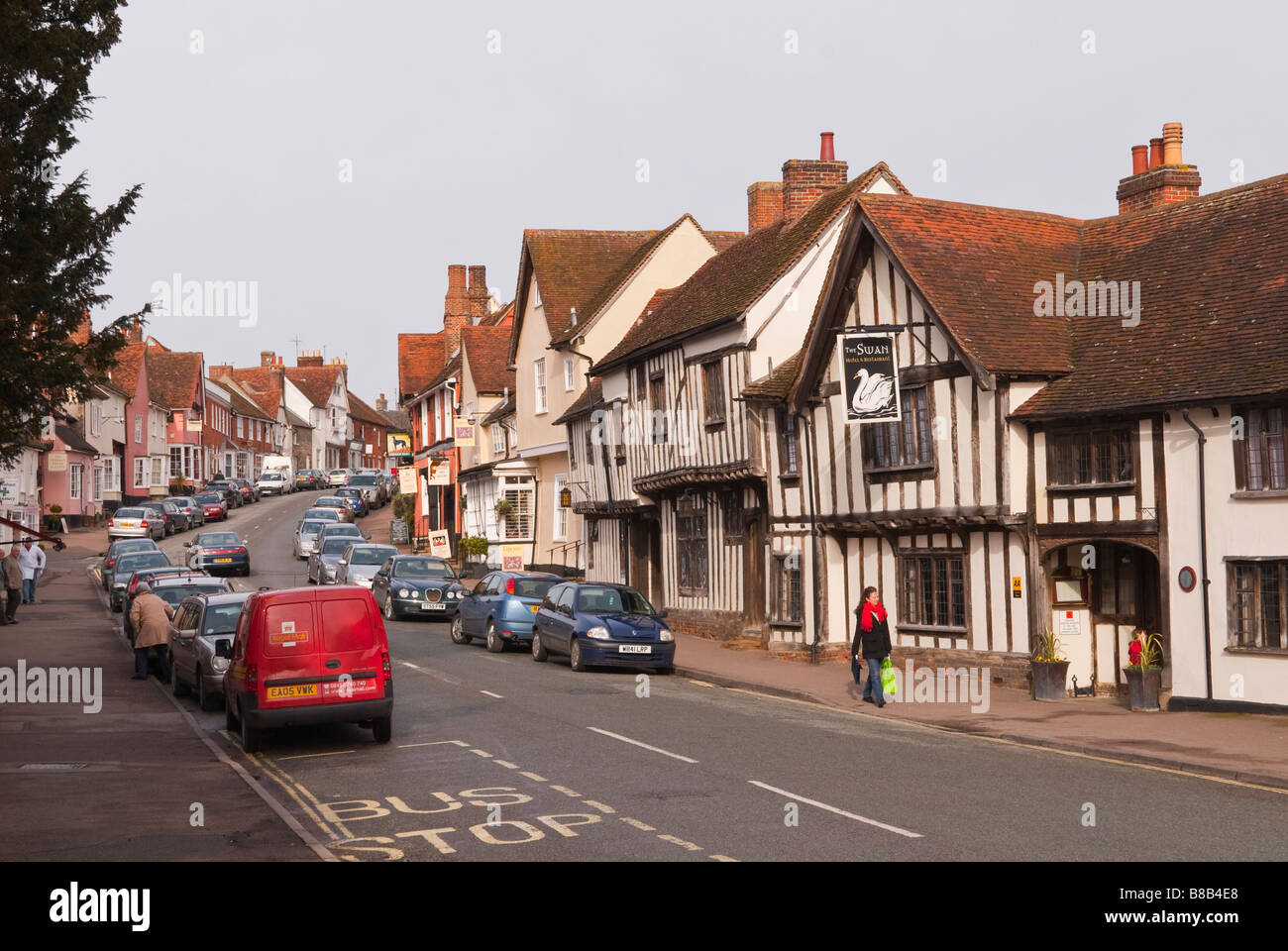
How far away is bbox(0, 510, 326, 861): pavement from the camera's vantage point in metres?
11.0

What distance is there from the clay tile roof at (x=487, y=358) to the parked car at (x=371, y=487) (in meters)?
25.0

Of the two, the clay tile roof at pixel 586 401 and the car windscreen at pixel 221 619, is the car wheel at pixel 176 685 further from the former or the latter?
the clay tile roof at pixel 586 401

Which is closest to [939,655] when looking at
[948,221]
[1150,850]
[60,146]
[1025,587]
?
[1025,587]

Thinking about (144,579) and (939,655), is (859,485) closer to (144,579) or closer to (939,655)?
(939,655)

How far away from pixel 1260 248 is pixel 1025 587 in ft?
21.2

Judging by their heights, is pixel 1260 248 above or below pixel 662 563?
above

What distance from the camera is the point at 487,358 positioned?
53000mm

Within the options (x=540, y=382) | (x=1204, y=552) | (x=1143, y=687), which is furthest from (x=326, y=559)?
(x=1204, y=552)

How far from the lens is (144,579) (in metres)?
30.3

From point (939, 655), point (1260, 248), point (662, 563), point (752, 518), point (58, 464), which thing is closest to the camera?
point (1260, 248)

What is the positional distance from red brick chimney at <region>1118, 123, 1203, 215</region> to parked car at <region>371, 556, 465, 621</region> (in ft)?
58.8

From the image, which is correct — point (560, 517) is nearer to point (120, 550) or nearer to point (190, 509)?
point (120, 550)

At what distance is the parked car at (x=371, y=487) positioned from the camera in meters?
77.9

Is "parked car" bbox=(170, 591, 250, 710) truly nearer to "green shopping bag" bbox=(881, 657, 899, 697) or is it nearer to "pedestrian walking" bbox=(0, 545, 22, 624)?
"green shopping bag" bbox=(881, 657, 899, 697)
